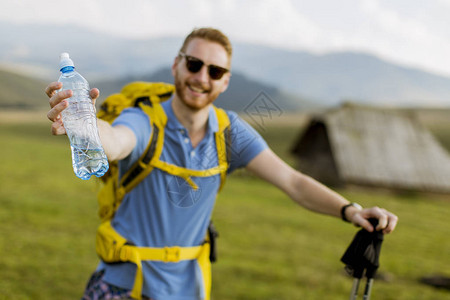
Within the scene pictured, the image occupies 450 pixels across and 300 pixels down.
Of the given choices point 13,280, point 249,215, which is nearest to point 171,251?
point 13,280

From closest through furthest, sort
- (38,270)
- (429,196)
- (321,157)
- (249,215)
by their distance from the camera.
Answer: (38,270) < (249,215) < (429,196) < (321,157)

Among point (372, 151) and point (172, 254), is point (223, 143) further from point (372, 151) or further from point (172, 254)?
point (372, 151)

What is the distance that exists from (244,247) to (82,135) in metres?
8.45

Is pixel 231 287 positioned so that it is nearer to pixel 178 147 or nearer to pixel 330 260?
pixel 330 260

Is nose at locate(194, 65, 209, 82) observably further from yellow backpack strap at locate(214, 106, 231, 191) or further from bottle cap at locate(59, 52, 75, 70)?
bottle cap at locate(59, 52, 75, 70)

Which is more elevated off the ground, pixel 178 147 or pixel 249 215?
pixel 249 215

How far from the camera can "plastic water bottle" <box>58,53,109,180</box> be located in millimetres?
1936

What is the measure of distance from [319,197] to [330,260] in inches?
279

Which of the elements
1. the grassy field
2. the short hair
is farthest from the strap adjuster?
the short hair

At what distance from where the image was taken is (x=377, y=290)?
7.79m

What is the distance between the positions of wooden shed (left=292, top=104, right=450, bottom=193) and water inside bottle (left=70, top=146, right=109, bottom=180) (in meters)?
24.7

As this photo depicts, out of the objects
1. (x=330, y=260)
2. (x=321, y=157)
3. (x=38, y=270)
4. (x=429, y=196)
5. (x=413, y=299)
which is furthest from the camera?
(x=321, y=157)

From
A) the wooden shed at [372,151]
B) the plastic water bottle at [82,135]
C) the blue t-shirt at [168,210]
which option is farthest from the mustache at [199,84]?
the wooden shed at [372,151]

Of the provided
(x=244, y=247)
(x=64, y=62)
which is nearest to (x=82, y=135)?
(x=64, y=62)
